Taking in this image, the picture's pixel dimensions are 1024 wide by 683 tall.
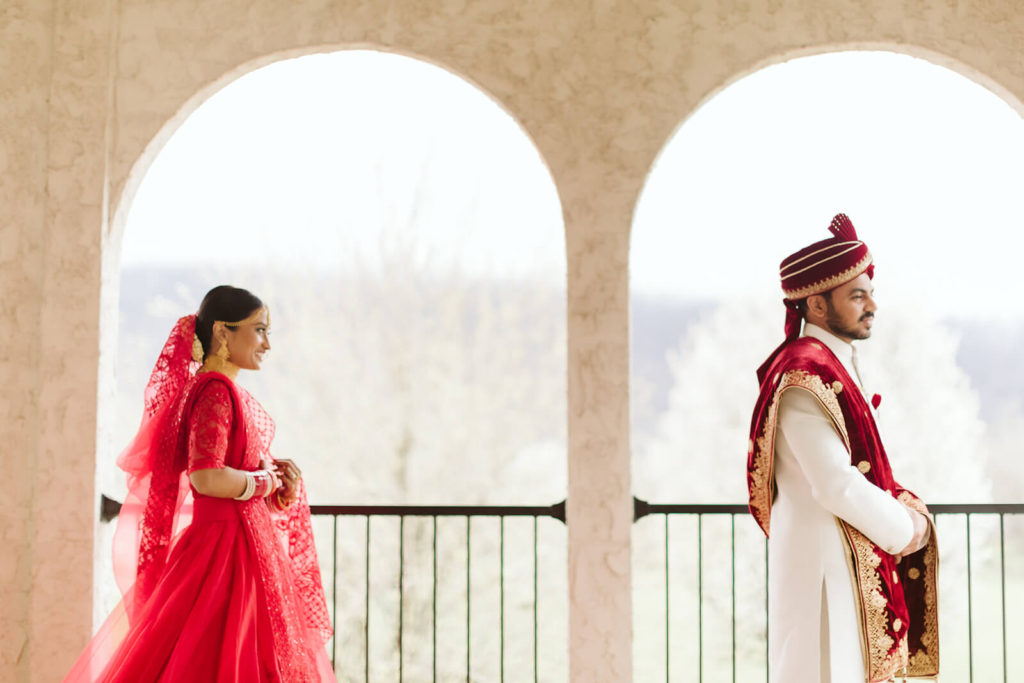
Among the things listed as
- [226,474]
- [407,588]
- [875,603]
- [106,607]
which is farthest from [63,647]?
[407,588]

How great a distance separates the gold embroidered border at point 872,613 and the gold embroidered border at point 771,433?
8.5 inches

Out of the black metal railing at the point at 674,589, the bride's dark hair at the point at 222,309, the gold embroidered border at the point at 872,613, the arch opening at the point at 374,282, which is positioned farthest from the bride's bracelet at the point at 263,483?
the arch opening at the point at 374,282

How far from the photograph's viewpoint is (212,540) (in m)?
2.55

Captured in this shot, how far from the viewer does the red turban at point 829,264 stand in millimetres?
2324

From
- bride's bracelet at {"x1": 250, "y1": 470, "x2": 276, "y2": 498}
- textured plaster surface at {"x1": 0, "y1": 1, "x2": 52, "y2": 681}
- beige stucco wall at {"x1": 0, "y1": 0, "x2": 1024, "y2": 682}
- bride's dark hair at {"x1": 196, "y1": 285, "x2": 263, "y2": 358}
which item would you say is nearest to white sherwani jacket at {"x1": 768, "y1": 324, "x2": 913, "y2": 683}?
beige stucco wall at {"x1": 0, "y1": 0, "x2": 1024, "y2": 682}

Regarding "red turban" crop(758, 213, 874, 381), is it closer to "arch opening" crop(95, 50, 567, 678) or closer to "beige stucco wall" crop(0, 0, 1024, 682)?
"beige stucco wall" crop(0, 0, 1024, 682)

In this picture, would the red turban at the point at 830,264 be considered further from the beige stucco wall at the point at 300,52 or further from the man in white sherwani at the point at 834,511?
the beige stucco wall at the point at 300,52

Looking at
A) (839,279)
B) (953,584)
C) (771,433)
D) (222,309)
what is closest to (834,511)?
(771,433)

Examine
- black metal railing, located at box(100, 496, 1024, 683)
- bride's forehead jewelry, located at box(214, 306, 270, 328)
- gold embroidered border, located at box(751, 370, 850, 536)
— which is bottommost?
black metal railing, located at box(100, 496, 1024, 683)

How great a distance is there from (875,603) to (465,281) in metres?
6.19

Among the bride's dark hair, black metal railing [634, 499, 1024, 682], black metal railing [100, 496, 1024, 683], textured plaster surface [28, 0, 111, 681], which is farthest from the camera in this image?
black metal railing [100, 496, 1024, 683]

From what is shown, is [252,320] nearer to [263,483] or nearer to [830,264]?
[263,483]

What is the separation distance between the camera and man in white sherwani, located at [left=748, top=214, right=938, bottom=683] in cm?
221

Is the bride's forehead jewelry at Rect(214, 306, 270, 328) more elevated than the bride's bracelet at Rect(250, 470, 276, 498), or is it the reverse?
the bride's forehead jewelry at Rect(214, 306, 270, 328)
